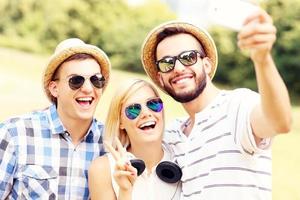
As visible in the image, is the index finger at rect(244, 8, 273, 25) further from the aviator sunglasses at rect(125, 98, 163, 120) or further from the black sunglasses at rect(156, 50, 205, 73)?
Answer: the aviator sunglasses at rect(125, 98, 163, 120)

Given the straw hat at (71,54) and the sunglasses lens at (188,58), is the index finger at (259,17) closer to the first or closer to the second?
the sunglasses lens at (188,58)

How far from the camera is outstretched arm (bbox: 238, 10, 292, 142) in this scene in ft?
7.27

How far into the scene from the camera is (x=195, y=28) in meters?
3.18

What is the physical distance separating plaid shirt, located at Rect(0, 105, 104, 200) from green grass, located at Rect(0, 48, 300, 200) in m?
0.93

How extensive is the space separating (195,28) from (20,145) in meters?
1.16

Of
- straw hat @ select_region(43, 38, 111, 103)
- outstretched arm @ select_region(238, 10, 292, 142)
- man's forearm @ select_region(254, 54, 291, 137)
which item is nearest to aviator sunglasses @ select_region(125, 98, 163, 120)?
straw hat @ select_region(43, 38, 111, 103)

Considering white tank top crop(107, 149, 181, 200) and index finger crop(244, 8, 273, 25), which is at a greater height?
index finger crop(244, 8, 273, 25)

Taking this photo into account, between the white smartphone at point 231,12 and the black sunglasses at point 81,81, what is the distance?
1.15 m

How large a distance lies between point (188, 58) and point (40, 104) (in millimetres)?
17549

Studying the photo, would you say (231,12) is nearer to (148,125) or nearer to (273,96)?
(273,96)

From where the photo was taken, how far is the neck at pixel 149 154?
10.4 feet

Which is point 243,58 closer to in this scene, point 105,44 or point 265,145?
point 105,44

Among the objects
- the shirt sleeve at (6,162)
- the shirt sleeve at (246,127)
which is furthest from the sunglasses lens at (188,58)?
the shirt sleeve at (6,162)

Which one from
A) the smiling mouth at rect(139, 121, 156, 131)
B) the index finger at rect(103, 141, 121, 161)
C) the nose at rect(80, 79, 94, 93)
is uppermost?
the nose at rect(80, 79, 94, 93)
